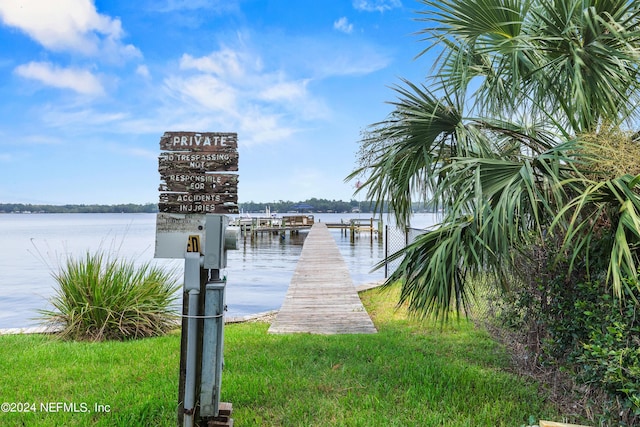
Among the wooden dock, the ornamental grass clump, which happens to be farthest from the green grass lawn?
the wooden dock

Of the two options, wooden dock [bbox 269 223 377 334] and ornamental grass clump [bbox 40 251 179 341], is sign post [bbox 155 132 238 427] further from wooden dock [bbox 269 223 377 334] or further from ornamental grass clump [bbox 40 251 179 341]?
ornamental grass clump [bbox 40 251 179 341]

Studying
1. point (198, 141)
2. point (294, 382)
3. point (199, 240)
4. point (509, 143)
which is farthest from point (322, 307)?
point (198, 141)

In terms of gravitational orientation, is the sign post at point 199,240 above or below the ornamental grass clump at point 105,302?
above

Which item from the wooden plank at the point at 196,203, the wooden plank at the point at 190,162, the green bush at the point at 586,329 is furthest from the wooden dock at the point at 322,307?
the wooden plank at the point at 190,162

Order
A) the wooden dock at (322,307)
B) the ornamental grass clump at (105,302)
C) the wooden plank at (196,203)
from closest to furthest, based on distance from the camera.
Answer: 1. the wooden plank at (196,203)
2. the ornamental grass clump at (105,302)
3. the wooden dock at (322,307)

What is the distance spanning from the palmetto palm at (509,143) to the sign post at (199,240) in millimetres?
1527

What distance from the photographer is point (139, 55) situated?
49.4 ft

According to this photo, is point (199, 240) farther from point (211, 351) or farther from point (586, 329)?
point (586, 329)

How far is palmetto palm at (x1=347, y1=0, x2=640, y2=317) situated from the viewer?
295cm

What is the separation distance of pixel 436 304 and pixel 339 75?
12038 mm

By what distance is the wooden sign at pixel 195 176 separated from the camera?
286 cm

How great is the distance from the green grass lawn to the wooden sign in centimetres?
145

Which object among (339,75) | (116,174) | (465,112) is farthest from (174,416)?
(116,174)

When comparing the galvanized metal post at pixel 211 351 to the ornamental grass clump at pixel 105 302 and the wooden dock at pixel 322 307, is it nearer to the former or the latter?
the wooden dock at pixel 322 307
